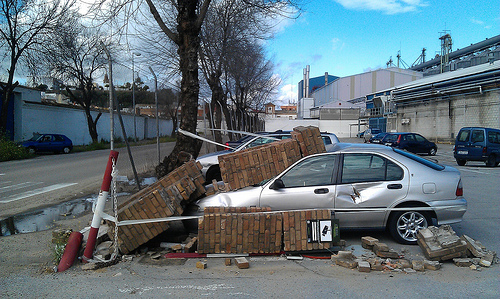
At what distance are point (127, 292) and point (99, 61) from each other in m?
29.1

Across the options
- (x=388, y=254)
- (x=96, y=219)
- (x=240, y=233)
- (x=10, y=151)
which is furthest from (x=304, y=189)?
(x=10, y=151)

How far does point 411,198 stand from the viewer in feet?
19.3

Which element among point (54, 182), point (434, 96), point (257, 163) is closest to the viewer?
point (257, 163)

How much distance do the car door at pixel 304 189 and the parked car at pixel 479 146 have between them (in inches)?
584

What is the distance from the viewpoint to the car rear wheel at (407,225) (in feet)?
19.3

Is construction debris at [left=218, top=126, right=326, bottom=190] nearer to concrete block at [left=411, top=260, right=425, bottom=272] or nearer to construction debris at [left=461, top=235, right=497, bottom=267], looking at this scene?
concrete block at [left=411, top=260, right=425, bottom=272]

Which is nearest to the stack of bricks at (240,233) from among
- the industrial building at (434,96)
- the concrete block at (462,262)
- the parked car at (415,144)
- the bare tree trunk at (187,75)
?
the concrete block at (462,262)

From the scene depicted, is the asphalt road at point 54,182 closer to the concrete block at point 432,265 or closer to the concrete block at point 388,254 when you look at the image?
the concrete block at point 388,254

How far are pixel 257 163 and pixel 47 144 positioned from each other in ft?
79.7

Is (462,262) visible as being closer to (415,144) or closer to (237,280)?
(237,280)

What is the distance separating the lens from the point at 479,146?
17797mm

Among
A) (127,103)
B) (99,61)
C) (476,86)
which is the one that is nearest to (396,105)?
(476,86)

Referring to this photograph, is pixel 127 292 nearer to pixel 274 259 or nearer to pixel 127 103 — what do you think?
pixel 274 259

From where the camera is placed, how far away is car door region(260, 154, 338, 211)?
19.0 feet
